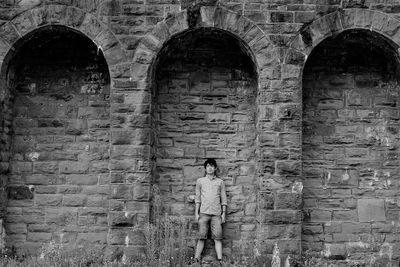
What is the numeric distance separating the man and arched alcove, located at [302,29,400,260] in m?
1.37

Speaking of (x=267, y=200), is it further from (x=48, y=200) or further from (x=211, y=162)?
(x=48, y=200)

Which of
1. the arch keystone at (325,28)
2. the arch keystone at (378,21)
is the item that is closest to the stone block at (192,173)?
the arch keystone at (325,28)

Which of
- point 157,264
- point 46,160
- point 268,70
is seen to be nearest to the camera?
point 157,264

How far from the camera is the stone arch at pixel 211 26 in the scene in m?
7.62

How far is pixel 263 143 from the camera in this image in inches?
298

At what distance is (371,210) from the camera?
318 inches

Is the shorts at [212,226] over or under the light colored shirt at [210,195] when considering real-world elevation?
under

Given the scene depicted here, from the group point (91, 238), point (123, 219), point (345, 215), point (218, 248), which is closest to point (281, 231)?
point (218, 248)

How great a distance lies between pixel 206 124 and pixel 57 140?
97.1 inches

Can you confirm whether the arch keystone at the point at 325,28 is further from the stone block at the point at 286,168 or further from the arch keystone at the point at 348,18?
the stone block at the point at 286,168

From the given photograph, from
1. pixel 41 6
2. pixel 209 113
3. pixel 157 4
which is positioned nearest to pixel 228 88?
pixel 209 113

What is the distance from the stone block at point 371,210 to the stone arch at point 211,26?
266 centimetres

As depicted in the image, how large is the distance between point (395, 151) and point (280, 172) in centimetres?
213

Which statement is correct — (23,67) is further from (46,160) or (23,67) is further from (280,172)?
(280,172)
